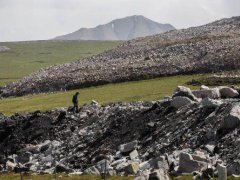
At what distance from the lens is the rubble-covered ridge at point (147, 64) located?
9812 centimetres

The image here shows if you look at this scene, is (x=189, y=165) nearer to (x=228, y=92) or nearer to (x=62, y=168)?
(x=62, y=168)

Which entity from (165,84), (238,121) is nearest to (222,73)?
(165,84)

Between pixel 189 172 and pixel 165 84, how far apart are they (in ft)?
163

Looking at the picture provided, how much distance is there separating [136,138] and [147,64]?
57792mm

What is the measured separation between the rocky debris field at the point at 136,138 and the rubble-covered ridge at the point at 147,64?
35206 mm

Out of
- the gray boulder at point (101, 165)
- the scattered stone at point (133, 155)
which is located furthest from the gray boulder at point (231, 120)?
the gray boulder at point (101, 165)

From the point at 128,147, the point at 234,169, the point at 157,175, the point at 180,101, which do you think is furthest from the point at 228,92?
the point at 157,175

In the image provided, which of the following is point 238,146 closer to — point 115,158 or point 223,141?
point 223,141

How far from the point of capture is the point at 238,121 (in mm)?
41594

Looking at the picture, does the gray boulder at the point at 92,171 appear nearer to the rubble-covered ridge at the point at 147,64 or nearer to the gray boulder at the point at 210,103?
the gray boulder at the point at 210,103

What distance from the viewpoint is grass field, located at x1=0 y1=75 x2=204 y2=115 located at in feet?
245

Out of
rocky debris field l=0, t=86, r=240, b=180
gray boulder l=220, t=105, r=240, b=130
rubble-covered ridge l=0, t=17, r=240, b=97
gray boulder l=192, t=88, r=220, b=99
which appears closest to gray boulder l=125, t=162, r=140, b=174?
rocky debris field l=0, t=86, r=240, b=180

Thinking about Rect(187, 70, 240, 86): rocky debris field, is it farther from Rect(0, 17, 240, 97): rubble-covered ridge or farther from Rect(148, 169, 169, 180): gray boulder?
Rect(148, 169, 169, 180): gray boulder

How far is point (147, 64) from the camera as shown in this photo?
107 metres
